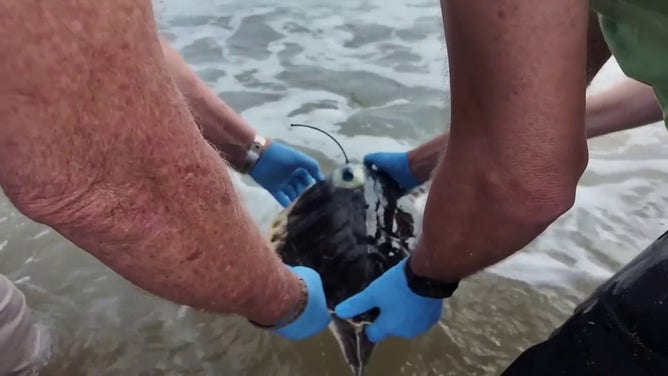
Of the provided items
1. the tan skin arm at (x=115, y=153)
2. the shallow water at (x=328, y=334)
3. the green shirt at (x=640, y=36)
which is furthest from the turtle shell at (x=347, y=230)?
the green shirt at (x=640, y=36)

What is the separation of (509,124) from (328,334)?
0.98 m

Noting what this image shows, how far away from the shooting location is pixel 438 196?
56.6 inches

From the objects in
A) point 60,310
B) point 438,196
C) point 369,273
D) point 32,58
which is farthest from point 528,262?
point 32,58

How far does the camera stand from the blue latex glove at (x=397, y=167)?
221 cm

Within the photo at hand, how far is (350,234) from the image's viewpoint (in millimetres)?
1938

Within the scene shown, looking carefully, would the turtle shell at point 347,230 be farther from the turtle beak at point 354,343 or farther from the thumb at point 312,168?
the thumb at point 312,168

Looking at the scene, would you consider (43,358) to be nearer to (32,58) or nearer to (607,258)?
(32,58)

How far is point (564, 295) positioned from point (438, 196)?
0.85 metres

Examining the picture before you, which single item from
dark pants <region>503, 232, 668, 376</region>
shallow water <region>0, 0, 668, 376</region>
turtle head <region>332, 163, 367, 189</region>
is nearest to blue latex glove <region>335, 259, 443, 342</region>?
shallow water <region>0, 0, 668, 376</region>

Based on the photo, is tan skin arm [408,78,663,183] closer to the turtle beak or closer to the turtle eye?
the turtle eye

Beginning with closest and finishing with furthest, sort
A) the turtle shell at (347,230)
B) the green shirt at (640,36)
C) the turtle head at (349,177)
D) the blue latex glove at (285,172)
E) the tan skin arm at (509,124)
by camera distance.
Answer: the tan skin arm at (509,124) → the green shirt at (640,36) → the turtle shell at (347,230) → the turtle head at (349,177) → the blue latex glove at (285,172)

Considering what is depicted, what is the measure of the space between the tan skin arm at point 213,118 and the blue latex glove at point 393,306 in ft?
2.61

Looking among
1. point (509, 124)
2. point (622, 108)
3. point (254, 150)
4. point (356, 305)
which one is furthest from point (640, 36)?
point (254, 150)

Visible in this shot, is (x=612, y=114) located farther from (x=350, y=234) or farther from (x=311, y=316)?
(x=311, y=316)
